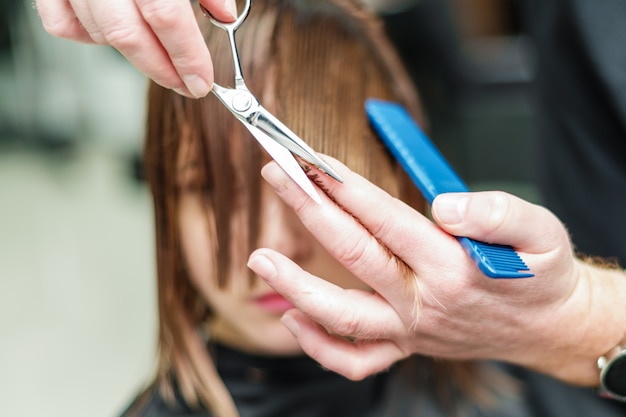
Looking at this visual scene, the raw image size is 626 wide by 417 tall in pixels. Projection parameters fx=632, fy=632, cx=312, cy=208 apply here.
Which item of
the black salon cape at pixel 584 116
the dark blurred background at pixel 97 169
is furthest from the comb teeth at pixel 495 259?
the dark blurred background at pixel 97 169

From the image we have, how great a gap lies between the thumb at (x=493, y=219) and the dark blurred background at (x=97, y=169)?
1078mm

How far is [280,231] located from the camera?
35.2 inches

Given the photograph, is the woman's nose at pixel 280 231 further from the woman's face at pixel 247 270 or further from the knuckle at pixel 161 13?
the knuckle at pixel 161 13

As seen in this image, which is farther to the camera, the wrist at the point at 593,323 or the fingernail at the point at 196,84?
the wrist at the point at 593,323

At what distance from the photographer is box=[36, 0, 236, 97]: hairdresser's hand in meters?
0.55

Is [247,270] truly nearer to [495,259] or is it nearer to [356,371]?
[356,371]

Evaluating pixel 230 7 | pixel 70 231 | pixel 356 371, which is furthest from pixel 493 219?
pixel 70 231

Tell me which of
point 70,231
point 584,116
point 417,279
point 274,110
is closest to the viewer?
point 417,279

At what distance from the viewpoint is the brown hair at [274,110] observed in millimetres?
870

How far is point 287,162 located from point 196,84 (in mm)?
116

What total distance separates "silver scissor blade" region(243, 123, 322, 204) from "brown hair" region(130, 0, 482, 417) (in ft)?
0.56

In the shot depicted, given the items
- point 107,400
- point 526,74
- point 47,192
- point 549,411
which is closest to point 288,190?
point 549,411

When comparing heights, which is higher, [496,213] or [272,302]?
[496,213]

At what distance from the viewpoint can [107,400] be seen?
2070 mm
